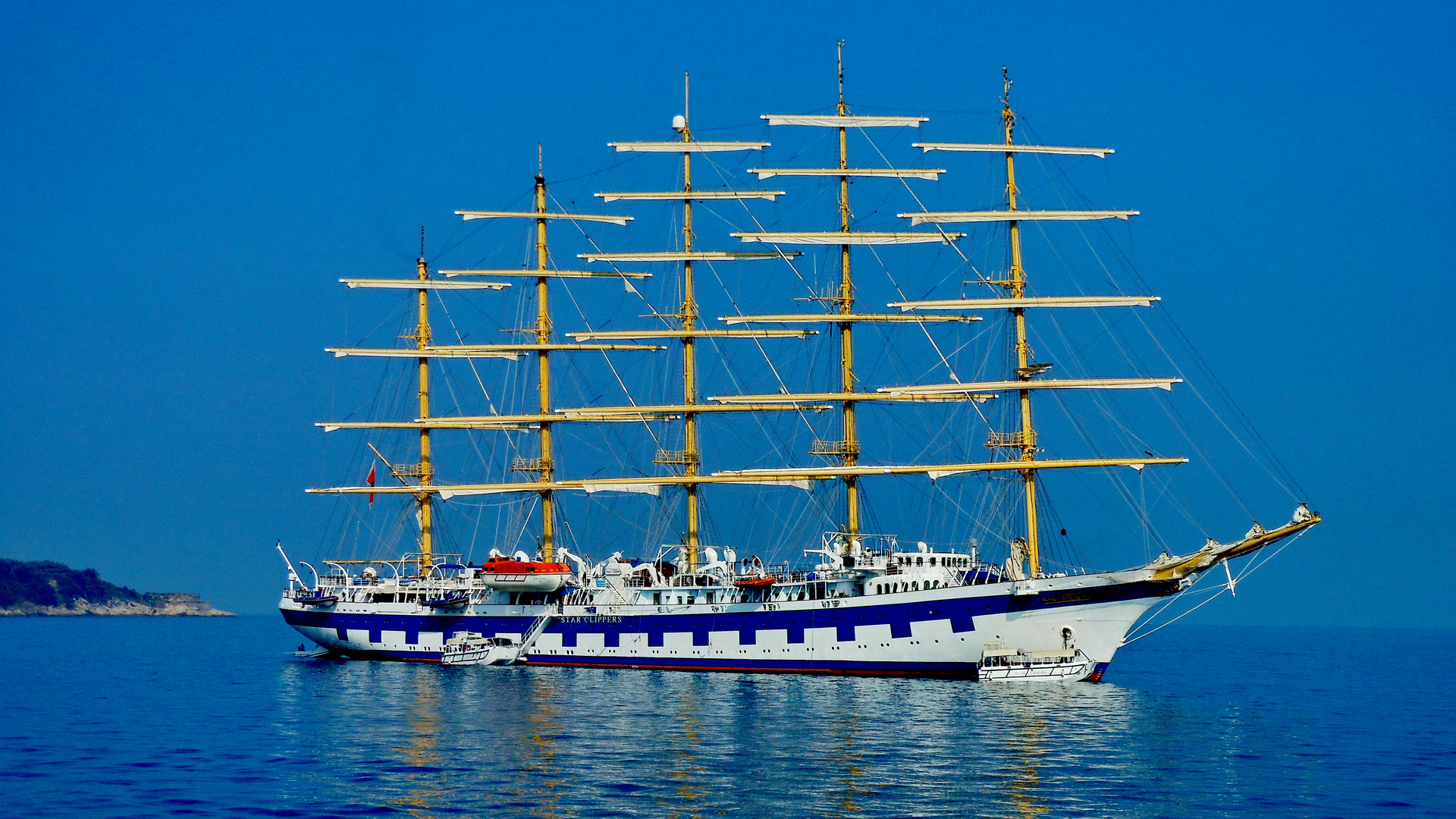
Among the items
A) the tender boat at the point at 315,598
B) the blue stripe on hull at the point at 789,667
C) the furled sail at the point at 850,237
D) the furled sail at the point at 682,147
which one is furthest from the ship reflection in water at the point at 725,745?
the furled sail at the point at 682,147

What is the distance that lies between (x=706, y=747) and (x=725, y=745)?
2.12 feet

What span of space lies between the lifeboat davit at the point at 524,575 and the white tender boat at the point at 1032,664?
24.9 meters

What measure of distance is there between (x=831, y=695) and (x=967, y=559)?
458 inches

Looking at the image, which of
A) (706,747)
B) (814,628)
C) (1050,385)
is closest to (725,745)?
(706,747)

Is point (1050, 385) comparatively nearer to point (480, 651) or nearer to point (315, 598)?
point (480, 651)

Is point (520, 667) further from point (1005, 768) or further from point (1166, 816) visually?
point (1166, 816)

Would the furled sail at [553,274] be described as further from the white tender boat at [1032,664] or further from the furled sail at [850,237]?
the white tender boat at [1032,664]

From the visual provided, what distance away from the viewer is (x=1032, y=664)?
58.3 m

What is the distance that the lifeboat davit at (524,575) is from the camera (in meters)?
72.8

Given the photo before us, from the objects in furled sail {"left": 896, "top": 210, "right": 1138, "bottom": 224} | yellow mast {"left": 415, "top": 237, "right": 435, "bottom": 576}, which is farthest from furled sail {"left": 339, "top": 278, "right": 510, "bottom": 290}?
furled sail {"left": 896, "top": 210, "right": 1138, "bottom": 224}

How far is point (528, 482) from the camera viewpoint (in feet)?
270

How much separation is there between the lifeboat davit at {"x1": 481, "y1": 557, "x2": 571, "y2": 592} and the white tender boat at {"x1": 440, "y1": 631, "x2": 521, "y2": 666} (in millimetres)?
3117

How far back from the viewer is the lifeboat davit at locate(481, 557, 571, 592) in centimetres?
7275

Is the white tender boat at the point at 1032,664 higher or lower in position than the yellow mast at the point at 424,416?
lower
